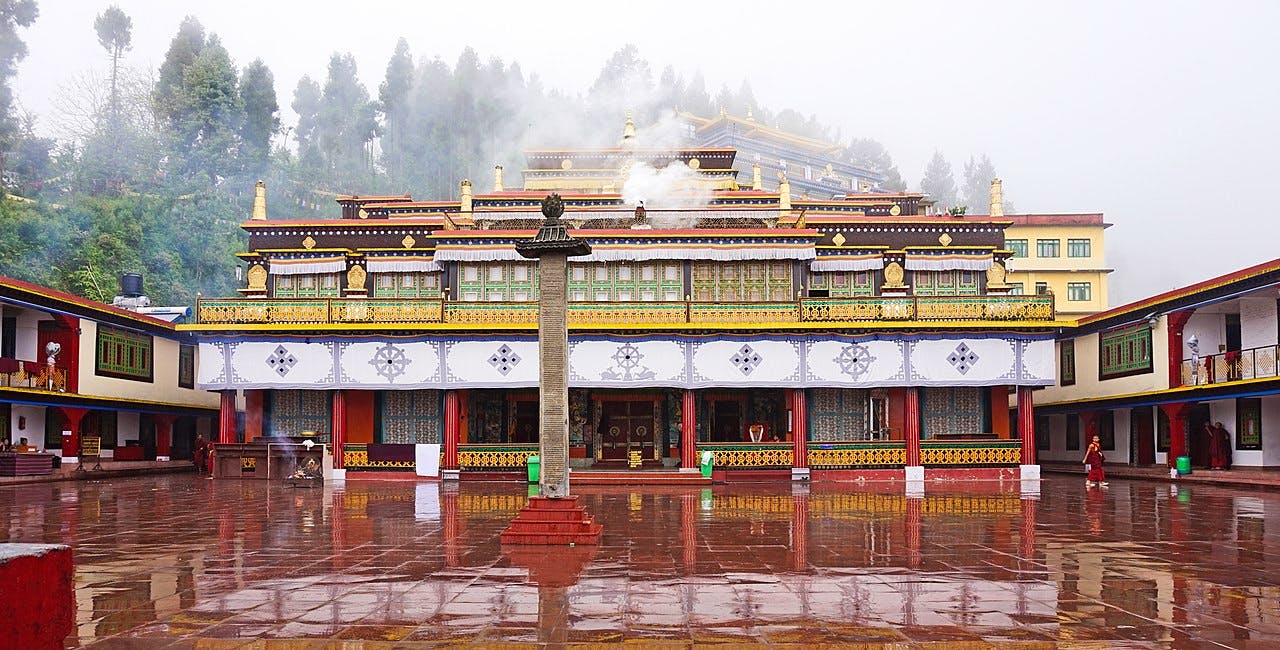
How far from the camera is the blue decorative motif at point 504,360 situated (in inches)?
1233

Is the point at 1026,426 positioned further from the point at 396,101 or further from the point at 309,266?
the point at 396,101

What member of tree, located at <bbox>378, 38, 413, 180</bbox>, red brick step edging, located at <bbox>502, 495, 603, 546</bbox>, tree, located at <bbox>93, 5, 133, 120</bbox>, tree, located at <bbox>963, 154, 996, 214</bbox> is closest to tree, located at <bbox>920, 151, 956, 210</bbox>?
tree, located at <bbox>963, 154, 996, 214</bbox>

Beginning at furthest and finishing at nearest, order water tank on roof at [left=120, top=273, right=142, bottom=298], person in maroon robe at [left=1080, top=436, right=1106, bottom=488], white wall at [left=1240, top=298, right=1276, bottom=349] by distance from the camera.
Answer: water tank on roof at [left=120, top=273, right=142, bottom=298] < white wall at [left=1240, top=298, right=1276, bottom=349] < person in maroon robe at [left=1080, top=436, right=1106, bottom=488]

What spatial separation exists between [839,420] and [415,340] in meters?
13.9

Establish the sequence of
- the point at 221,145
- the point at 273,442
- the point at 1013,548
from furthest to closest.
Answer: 1. the point at 221,145
2. the point at 273,442
3. the point at 1013,548

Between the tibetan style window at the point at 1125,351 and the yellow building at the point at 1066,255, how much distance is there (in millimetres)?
21532

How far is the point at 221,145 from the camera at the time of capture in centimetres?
7512

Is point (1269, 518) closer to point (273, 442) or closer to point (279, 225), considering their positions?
point (273, 442)

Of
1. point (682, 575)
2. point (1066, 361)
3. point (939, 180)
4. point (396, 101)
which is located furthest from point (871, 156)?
point (682, 575)

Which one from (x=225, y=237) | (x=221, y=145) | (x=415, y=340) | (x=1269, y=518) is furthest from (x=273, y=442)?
(x=221, y=145)

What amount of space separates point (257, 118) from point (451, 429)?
6017 cm

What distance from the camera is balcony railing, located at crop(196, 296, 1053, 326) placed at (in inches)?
1239

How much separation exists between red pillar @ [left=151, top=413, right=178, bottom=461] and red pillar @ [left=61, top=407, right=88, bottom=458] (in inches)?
275

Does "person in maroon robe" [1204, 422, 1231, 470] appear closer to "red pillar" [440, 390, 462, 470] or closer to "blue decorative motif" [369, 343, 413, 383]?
"red pillar" [440, 390, 462, 470]
